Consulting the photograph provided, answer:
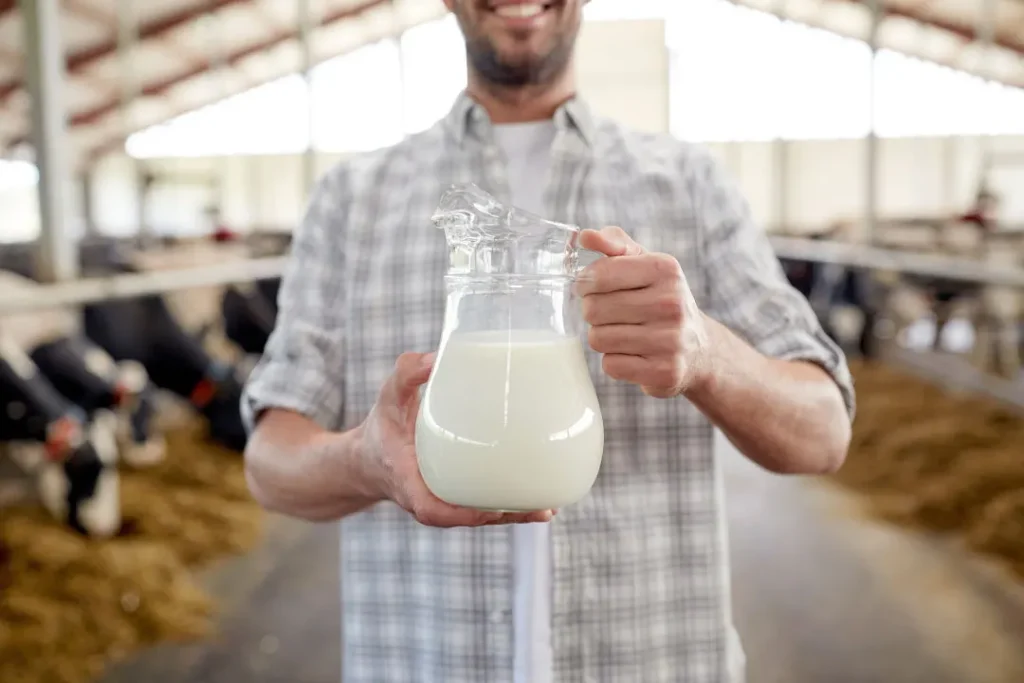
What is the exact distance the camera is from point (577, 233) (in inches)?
23.3

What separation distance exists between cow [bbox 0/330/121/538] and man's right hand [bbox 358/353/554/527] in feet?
6.53

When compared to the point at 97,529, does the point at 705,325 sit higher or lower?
higher

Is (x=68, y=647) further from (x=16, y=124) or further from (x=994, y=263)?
(x=16, y=124)

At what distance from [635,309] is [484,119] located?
428 millimetres

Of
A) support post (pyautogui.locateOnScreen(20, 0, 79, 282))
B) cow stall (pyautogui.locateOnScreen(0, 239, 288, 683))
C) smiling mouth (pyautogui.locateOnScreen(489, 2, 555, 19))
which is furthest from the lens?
support post (pyautogui.locateOnScreen(20, 0, 79, 282))

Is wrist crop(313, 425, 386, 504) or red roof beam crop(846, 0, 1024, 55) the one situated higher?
red roof beam crop(846, 0, 1024, 55)

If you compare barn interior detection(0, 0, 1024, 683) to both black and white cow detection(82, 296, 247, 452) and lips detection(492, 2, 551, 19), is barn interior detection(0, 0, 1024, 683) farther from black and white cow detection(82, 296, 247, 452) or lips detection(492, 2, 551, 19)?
lips detection(492, 2, 551, 19)

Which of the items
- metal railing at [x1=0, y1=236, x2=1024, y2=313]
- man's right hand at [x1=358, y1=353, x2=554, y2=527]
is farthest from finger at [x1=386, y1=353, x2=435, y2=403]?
metal railing at [x1=0, y1=236, x2=1024, y2=313]

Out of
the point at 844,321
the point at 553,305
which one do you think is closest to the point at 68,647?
the point at 553,305

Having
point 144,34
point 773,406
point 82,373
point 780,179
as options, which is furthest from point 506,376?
point 780,179

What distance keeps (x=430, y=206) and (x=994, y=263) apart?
424 centimetres

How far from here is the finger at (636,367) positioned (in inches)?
23.0

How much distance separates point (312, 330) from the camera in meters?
0.95

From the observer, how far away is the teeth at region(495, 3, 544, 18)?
82 centimetres
